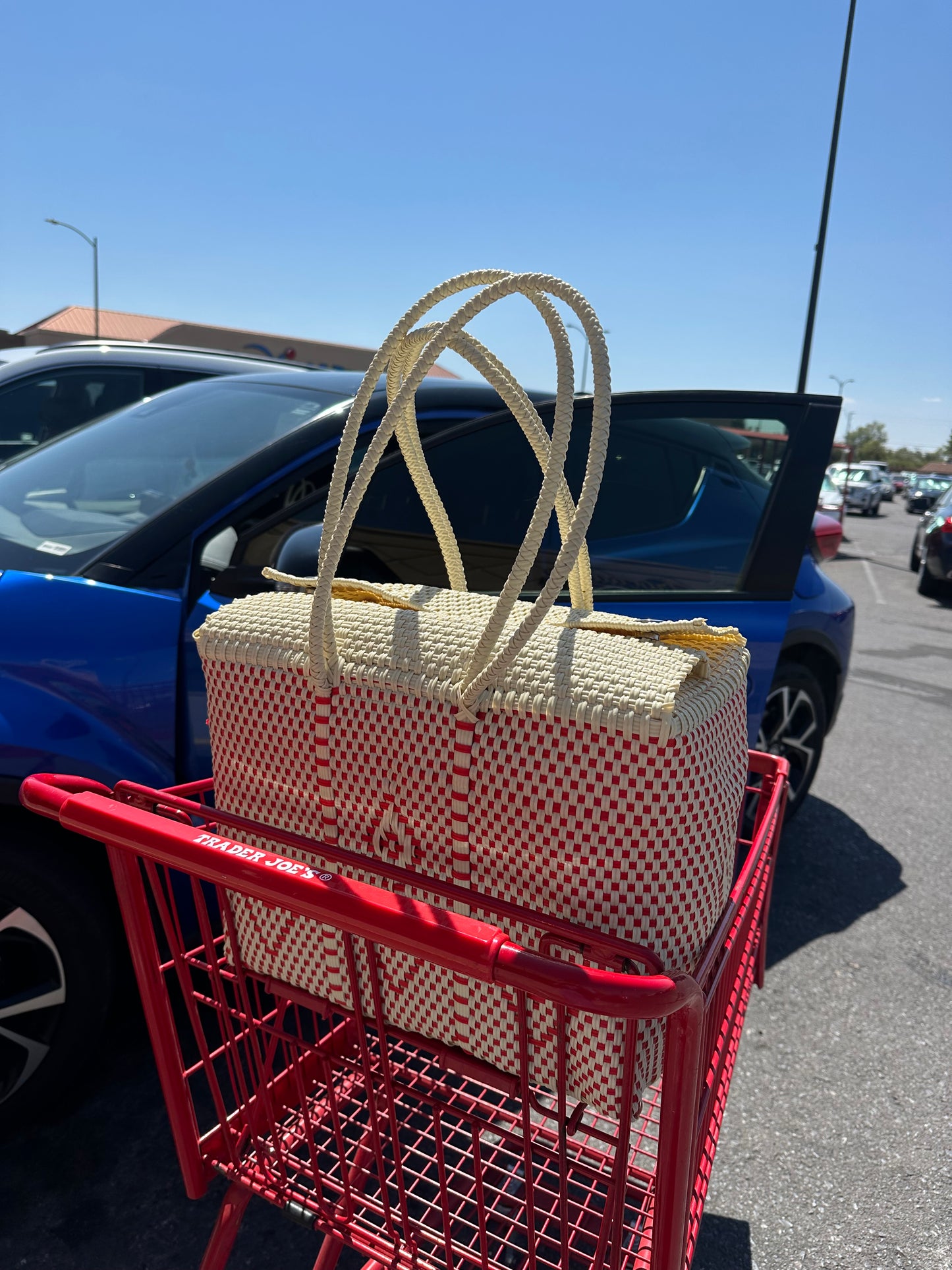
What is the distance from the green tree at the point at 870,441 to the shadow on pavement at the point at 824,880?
4137 inches

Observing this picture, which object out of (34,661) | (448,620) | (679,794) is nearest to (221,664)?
(448,620)

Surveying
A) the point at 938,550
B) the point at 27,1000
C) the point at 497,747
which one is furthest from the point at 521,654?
the point at 938,550

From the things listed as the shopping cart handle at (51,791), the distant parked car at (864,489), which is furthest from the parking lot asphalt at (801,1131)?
the distant parked car at (864,489)

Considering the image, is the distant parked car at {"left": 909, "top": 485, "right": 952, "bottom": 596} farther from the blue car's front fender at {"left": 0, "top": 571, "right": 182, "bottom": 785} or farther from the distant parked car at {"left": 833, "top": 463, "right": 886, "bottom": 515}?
the distant parked car at {"left": 833, "top": 463, "right": 886, "bottom": 515}

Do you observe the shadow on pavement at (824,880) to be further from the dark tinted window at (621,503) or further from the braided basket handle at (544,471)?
the braided basket handle at (544,471)

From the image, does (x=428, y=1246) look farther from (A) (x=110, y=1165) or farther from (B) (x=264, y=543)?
(B) (x=264, y=543)

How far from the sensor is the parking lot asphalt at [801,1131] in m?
1.63

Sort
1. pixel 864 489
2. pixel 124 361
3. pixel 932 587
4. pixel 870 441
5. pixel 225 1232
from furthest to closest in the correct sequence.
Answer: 1. pixel 870 441
2. pixel 864 489
3. pixel 932 587
4. pixel 124 361
5. pixel 225 1232

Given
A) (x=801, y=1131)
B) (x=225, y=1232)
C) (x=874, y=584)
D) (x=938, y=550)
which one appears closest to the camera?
(x=225, y=1232)

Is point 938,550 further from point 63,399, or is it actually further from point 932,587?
point 63,399

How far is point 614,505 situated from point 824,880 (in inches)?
67.5

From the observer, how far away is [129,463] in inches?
100.0

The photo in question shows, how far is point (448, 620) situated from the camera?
1090 mm

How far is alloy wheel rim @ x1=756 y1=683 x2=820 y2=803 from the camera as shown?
3.19m
